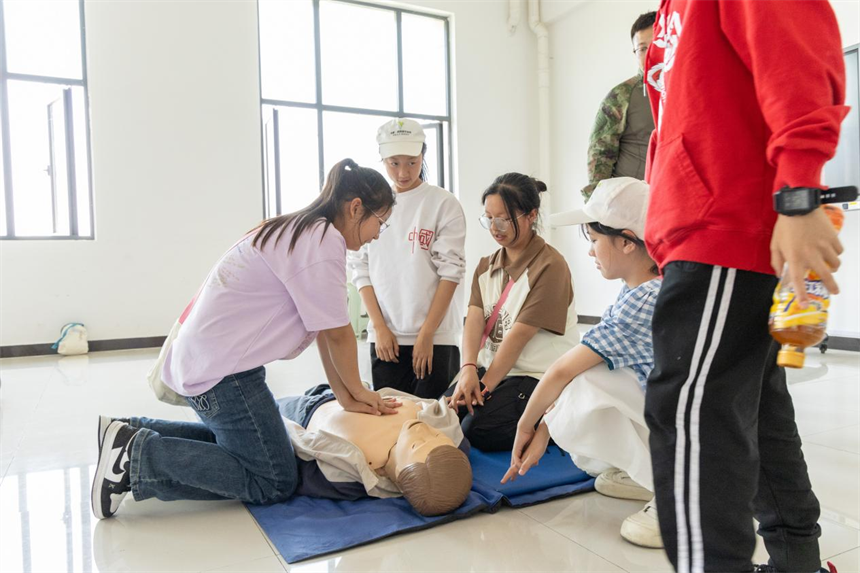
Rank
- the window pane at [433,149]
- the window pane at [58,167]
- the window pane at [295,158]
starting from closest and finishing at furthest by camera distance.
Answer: the window pane at [58,167], the window pane at [295,158], the window pane at [433,149]

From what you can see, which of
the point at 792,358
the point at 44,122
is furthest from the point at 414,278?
the point at 44,122

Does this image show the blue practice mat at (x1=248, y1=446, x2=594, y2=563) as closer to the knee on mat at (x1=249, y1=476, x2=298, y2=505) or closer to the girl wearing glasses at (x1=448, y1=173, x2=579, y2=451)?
the knee on mat at (x1=249, y1=476, x2=298, y2=505)

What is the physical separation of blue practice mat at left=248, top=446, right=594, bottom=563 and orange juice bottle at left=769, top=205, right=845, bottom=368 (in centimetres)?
97

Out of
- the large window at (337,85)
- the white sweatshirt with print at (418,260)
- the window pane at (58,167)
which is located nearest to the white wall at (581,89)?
the large window at (337,85)

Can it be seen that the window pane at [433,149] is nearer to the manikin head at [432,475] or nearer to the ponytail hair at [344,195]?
the ponytail hair at [344,195]

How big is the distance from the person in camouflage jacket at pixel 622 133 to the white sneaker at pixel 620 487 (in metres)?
1.18

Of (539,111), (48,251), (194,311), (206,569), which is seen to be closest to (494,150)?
(539,111)

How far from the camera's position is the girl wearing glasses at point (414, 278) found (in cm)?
232

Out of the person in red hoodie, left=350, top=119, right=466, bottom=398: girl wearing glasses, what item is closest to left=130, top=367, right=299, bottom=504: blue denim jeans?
left=350, top=119, right=466, bottom=398: girl wearing glasses

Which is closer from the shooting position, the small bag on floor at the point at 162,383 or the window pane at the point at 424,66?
the small bag on floor at the point at 162,383

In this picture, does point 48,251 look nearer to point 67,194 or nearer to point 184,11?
point 67,194

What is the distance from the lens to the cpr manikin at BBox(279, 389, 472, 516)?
1.51 metres

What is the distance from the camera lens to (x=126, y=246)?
17.6 feet

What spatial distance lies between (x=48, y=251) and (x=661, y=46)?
17.5 feet
